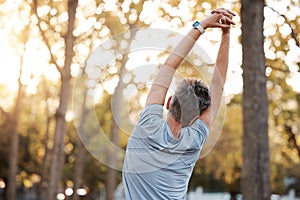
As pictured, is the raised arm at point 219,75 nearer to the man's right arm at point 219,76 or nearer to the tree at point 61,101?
the man's right arm at point 219,76

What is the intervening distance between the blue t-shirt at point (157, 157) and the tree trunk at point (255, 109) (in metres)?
6.40

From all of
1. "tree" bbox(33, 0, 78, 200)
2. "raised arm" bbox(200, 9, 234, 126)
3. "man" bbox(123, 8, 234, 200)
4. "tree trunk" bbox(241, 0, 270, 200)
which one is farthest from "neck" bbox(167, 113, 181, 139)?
"tree" bbox(33, 0, 78, 200)

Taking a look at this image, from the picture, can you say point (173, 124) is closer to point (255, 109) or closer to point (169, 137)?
point (169, 137)

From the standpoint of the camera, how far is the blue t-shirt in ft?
10.0

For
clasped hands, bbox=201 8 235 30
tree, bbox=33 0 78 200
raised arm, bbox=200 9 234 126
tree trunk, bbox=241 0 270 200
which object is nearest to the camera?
clasped hands, bbox=201 8 235 30

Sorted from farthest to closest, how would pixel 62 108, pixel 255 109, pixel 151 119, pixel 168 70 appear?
pixel 62 108 → pixel 255 109 → pixel 168 70 → pixel 151 119

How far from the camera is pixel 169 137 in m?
3.09

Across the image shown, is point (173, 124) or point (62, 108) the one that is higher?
point (62, 108)

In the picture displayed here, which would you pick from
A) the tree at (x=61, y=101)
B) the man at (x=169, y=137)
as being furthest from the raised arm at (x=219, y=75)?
the tree at (x=61, y=101)

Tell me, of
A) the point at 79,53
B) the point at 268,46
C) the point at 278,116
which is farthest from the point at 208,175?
the point at 268,46

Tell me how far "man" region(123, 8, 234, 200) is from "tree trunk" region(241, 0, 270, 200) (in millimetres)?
6353

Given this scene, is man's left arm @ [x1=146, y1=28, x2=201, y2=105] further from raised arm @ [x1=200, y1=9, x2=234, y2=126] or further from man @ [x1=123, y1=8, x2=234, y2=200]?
raised arm @ [x1=200, y1=9, x2=234, y2=126]

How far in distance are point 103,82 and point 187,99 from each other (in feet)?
5.03

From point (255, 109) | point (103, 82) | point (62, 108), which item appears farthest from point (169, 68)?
point (62, 108)
